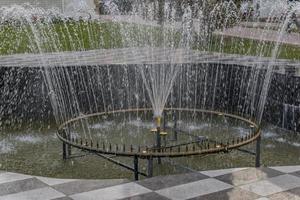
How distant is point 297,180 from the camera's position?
230 inches

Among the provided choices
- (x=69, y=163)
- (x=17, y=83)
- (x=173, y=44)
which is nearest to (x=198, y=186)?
(x=69, y=163)

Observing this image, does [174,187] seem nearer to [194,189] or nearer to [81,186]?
[194,189]

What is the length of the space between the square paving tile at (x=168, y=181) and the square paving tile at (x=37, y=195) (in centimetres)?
85

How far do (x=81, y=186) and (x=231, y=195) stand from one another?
147 centimetres

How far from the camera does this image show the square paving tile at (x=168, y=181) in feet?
18.3

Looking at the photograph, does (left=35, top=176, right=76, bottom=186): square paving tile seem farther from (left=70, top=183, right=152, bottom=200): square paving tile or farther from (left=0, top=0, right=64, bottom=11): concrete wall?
(left=0, top=0, right=64, bottom=11): concrete wall

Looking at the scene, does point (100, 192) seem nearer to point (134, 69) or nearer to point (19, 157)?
point (19, 157)

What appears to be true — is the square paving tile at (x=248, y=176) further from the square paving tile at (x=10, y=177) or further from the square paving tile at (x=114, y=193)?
the square paving tile at (x=10, y=177)

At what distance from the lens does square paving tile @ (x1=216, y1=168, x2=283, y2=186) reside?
5.75m

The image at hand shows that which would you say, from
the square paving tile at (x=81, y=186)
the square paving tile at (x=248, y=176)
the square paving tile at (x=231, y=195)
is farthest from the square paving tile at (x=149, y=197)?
the square paving tile at (x=248, y=176)

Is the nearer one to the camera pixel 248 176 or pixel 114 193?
pixel 114 193

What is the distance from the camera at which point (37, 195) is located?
5422 mm

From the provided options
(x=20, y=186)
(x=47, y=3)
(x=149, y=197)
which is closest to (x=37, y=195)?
(x=20, y=186)

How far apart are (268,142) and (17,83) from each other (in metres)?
4.27
